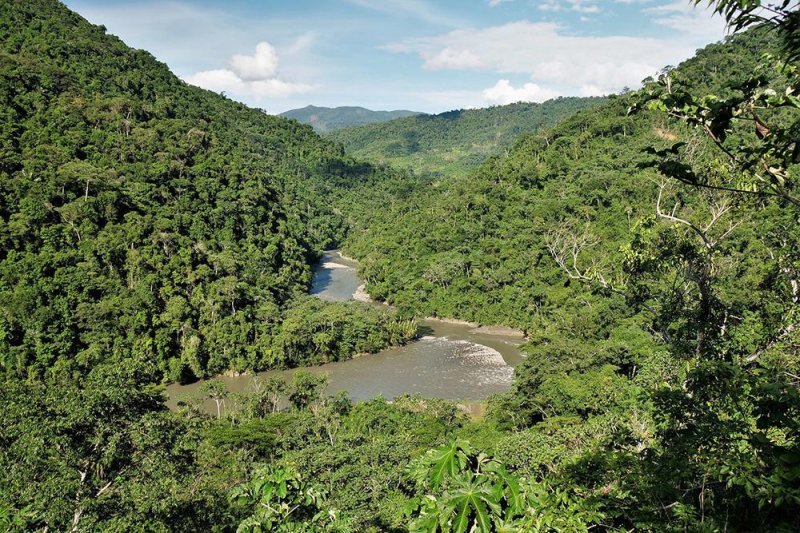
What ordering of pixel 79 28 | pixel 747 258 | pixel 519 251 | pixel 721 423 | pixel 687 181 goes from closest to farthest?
pixel 687 181 → pixel 721 423 → pixel 747 258 → pixel 519 251 → pixel 79 28

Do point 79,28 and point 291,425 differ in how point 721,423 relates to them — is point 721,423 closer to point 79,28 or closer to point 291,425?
point 291,425

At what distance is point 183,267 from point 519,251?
27.9 metres

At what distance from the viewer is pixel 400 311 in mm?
40594

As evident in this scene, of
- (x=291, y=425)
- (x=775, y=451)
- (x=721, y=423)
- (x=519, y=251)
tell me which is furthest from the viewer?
(x=519, y=251)

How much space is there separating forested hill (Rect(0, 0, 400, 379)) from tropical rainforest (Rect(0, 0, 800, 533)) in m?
0.21

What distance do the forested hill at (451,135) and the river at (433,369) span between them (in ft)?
298

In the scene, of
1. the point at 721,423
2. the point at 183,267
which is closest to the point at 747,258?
the point at 721,423

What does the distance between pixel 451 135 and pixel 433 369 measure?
154390mm

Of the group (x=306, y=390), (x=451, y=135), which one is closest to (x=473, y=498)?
(x=306, y=390)

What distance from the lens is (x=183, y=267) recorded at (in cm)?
3384

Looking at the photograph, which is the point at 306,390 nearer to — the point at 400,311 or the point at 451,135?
the point at 400,311

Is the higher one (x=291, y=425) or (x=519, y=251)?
(x=519, y=251)

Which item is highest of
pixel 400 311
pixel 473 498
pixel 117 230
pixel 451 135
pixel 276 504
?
pixel 451 135

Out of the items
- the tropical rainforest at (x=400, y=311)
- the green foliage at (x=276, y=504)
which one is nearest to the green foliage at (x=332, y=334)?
the tropical rainforest at (x=400, y=311)
